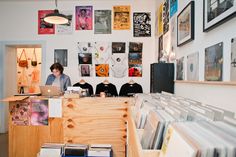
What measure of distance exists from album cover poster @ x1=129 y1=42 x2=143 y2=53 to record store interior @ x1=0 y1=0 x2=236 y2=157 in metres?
0.02

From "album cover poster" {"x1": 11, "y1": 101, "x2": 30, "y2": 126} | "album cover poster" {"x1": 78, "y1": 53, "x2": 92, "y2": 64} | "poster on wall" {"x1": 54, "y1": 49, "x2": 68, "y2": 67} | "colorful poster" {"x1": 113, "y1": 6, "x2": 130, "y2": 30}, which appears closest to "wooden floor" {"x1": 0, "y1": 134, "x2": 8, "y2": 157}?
"album cover poster" {"x1": 11, "y1": 101, "x2": 30, "y2": 126}

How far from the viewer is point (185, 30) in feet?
7.16

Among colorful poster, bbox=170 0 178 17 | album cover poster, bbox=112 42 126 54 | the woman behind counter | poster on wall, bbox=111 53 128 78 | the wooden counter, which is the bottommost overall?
the wooden counter

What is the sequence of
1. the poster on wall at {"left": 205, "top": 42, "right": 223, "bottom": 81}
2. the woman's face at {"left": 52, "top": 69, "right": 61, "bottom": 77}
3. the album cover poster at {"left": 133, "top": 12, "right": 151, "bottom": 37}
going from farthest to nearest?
the album cover poster at {"left": 133, "top": 12, "right": 151, "bottom": 37} → the woman's face at {"left": 52, "top": 69, "right": 61, "bottom": 77} → the poster on wall at {"left": 205, "top": 42, "right": 223, "bottom": 81}

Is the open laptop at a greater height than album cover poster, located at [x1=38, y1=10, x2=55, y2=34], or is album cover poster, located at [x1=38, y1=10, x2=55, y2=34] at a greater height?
album cover poster, located at [x1=38, y1=10, x2=55, y2=34]

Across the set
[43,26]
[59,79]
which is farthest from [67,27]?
[59,79]

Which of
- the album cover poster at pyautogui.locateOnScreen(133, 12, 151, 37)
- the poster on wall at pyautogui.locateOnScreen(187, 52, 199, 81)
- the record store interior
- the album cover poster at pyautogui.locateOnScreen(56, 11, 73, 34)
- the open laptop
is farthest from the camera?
the album cover poster at pyautogui.locateOnScreen(56, 11, 73, 34)

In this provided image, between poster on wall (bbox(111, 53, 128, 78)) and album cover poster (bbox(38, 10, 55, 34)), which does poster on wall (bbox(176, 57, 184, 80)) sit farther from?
album cover poster (bbox(38, 10, 55, 34))

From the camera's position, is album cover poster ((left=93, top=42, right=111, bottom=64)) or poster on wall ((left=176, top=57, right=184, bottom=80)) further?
album cover poster ((left=93, top=42, right=111, bottom=64))

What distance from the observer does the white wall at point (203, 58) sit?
50.1 inches

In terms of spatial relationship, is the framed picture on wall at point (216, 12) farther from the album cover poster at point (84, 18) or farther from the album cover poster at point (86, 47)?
the album cover poster at point (84, 18)

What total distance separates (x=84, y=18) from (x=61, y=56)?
1.04 metres

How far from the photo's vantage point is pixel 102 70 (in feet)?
15.9

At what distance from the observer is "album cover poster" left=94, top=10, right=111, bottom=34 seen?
482 centimetres
